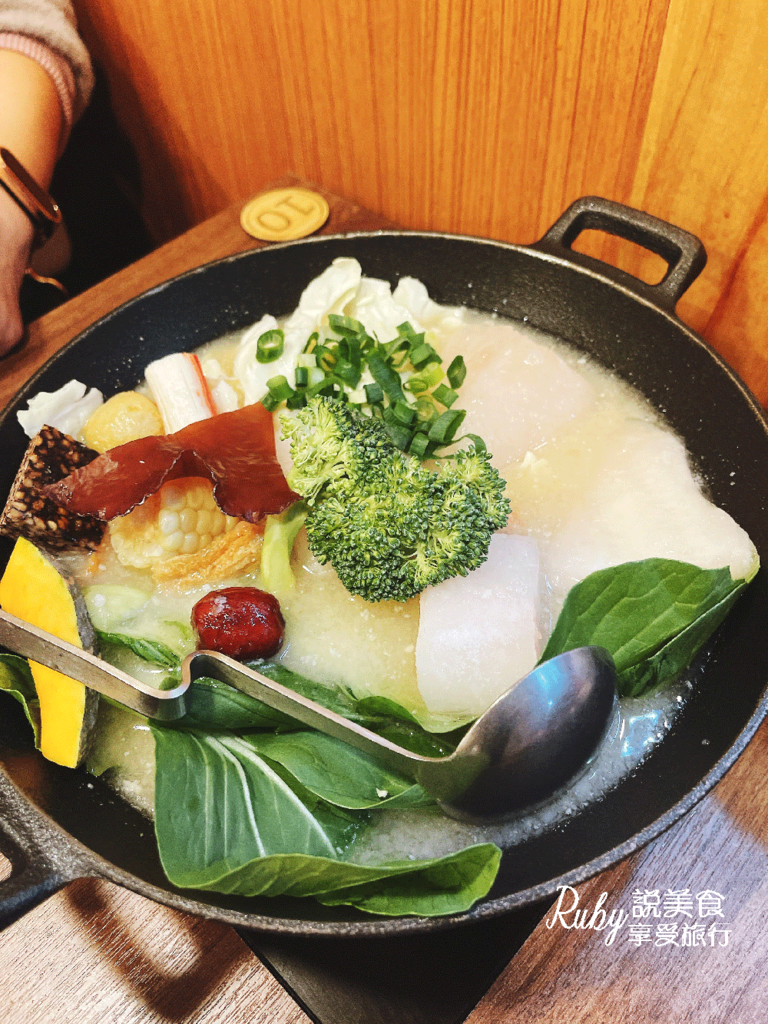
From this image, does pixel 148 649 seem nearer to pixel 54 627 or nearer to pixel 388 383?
pixel 54 627

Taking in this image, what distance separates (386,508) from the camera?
49.5 inches

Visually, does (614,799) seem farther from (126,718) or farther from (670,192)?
(670,192)

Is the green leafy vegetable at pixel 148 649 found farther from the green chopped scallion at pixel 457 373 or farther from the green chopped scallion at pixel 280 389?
the green chopped scallion at pixel 457 373

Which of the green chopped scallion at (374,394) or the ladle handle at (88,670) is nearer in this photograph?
the ladle handle at (88,670)

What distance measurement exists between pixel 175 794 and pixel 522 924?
1.87ft

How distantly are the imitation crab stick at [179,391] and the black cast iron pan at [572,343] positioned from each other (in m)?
0.18

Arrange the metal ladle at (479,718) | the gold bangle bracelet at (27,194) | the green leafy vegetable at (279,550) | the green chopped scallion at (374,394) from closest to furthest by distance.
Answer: the metal ladle at (479,718)
the green leafy vegetable at (279,550)
the green chopped scallion at (374,394)
the gold bangle bracelet at (27,194)

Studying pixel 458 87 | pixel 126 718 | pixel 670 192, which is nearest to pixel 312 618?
pixel 126 718

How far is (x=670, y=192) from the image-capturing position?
1.60m

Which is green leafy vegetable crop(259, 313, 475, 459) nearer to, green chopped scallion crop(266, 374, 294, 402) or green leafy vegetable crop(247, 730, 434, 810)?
green chopped scallion crop(266, 374, 294, 402)

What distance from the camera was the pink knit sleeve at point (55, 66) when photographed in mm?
2219

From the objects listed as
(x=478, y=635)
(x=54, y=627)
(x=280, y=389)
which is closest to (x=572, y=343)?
(x=280, y=389)

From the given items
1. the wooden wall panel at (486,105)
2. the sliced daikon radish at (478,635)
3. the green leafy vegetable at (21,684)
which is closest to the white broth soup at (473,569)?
the sliced daikon radish at (478,635)

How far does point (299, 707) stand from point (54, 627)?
510mm
